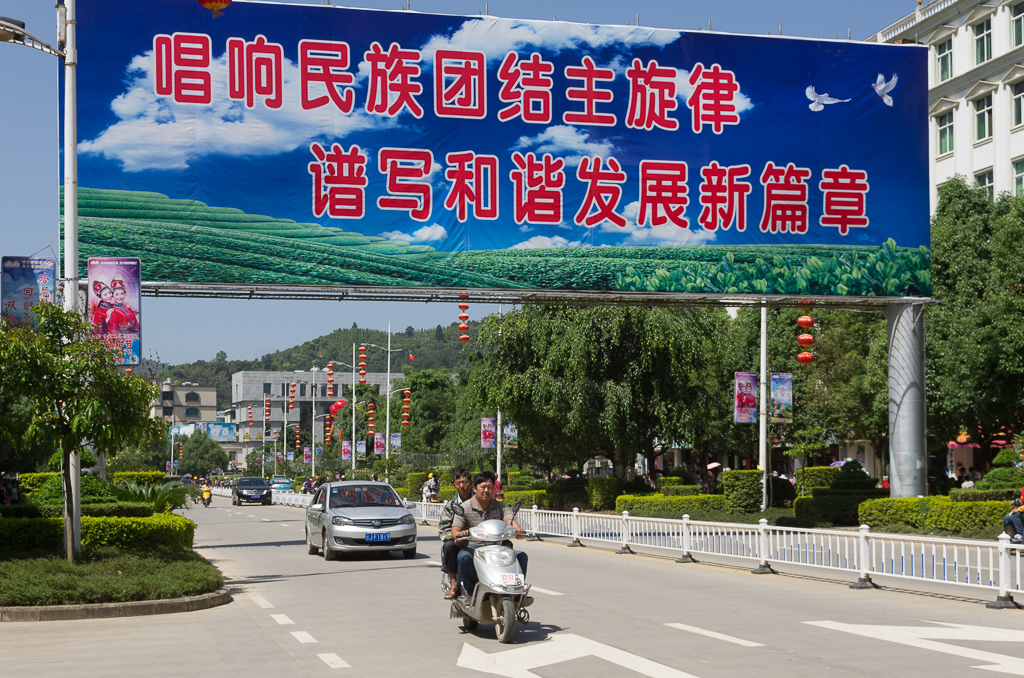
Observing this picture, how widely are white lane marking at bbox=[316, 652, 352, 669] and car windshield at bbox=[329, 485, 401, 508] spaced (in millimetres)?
11905

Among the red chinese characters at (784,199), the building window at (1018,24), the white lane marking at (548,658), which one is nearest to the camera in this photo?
the white lane marking at (548,658)

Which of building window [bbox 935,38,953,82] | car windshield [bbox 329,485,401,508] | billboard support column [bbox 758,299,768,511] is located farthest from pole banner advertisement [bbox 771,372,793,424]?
building window [bbox 935,38,953,82]

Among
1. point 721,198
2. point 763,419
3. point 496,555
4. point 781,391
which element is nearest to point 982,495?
point 781,391

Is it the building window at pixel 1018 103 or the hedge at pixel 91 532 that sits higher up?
the building window at pixel 1018 103

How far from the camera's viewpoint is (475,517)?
11.2 metres

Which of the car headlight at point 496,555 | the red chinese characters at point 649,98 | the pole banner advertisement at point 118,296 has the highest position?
the red chinese characters at point 649,98

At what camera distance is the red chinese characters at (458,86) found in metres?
24.0

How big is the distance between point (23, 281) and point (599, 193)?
12165 mm

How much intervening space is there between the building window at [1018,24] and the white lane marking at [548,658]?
46937 millimetres

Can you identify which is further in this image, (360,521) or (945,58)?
(945,58)

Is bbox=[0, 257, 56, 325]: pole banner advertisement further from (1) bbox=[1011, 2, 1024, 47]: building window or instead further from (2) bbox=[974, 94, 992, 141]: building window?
(2) bbox=[974, 94, 992, 141]: building window

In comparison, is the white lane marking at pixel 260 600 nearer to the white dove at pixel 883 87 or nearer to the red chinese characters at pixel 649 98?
the red chinese characters at pixel 649 98

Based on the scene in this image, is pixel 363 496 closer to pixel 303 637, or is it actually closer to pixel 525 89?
pixel 525 89

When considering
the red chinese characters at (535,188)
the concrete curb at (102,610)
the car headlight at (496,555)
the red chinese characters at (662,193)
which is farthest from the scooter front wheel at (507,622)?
the red chinese characters at (662,193)
